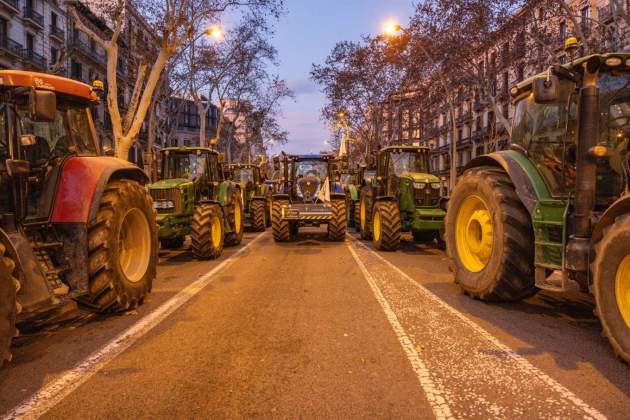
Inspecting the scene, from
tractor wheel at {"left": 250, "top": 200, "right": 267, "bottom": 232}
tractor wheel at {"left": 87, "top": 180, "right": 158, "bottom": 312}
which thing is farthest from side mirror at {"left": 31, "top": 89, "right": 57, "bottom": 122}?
tractor wheel at {"left": 250, "top": 200, "right": 267, "bottom": 232}

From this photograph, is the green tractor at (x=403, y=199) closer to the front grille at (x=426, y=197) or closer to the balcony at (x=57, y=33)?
the front grille at (x=426, y=197)

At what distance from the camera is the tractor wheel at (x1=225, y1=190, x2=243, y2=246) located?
1271 centimetres

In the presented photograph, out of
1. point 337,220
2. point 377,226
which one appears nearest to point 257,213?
point 337,220

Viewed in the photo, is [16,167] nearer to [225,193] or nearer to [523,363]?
[523,363]

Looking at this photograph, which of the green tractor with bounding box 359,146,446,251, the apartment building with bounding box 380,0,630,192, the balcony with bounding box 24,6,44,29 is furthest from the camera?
the balcony with bounding box 24,6,44,29

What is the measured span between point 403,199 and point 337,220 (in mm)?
2037

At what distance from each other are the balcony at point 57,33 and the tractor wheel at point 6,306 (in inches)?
1319

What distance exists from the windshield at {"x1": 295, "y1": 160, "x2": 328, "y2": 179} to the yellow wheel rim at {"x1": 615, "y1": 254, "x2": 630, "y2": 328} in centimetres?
1129

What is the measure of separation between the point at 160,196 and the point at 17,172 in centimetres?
641

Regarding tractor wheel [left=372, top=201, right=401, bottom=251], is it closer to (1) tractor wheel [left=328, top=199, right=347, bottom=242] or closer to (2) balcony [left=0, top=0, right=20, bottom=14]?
(1) tractor wheel [left=328, top=199, right=347, bottom=242]

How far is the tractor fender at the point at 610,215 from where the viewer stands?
12.5 feet

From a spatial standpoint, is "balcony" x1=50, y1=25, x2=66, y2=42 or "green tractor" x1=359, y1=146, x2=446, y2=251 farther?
"balcony" x1=50, y1=25, x2=66, y2=42

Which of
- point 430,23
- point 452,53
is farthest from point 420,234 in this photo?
point 430,23

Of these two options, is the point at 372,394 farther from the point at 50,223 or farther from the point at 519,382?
the point at 50,223
